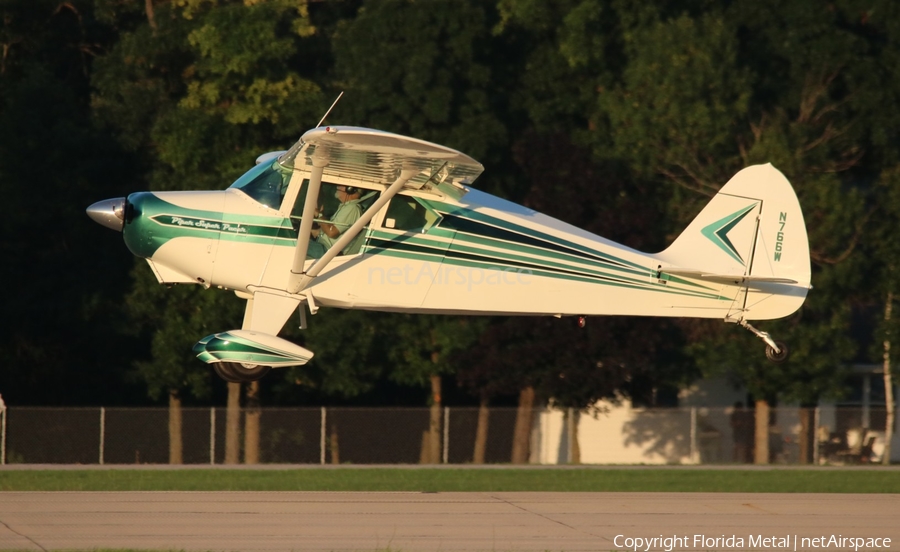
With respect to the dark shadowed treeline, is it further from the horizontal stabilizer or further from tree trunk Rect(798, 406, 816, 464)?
the horizontal stabilizer

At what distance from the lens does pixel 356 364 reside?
2695cm

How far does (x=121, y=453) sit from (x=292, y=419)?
3640 millimetres

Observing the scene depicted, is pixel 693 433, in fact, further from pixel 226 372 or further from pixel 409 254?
pixel 226 372

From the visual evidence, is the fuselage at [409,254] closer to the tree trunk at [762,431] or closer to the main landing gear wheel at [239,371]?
the main landing gear wheel at [239,371]

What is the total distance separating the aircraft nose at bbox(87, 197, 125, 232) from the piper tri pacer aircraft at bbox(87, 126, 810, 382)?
0.6 inches

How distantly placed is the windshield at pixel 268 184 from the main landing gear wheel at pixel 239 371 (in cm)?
192

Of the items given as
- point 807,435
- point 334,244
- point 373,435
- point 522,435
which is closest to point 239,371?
point 334,244

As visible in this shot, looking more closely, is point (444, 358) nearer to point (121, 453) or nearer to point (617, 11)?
point (121, 453)

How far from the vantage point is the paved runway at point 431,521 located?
1273 centimetres

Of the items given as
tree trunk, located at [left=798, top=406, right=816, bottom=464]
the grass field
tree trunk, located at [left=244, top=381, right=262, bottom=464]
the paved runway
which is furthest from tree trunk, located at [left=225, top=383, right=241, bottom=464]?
tree trunk, located at [left=798, top=406, right=816, bottom=464]

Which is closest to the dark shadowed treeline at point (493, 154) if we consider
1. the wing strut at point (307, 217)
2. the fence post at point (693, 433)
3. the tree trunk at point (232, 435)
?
the fence post at point (693, 433)

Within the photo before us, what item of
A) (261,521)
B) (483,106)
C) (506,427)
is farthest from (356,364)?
(261,521)

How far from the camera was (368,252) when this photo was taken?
14930mm

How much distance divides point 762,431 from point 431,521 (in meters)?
15.2
